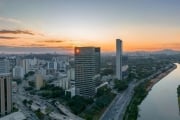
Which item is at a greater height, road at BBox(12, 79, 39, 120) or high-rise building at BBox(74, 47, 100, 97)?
high-rise building at BBox(74, 47, 100, 97)

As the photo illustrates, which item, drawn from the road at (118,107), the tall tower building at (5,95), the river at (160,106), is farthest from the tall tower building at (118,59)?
the tall tower building at (5,95)

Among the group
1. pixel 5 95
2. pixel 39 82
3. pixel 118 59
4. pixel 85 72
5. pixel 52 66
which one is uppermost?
pixel 118 59

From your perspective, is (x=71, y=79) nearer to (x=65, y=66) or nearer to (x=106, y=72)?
(x=106, y=72)

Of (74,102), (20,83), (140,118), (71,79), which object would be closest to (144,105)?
(140,118)

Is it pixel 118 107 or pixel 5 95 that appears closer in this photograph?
pixel 5 95

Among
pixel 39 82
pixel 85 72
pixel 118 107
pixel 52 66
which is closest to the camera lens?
pixel 118 107

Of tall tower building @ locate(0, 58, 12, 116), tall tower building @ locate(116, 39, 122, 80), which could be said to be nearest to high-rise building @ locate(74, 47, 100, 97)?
tall tower building @ locate(0, 58, 12, 116)

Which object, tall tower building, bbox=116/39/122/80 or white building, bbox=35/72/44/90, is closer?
white building, bbox=35/72/44/90

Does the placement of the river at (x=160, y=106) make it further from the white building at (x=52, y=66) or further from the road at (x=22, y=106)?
the white building at (x=52, y=66)

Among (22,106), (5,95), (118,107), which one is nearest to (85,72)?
(118,107)

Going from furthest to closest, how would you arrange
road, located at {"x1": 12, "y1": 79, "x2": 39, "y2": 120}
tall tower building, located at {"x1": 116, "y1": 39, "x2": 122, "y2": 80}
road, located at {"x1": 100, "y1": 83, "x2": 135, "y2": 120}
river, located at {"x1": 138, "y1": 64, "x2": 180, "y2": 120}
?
tall tower building, located at {"x1": 116, "y1": 39, "x2": 122, "y2": 80} → river, located at {"x1": 138, "y1": 64, "x2": 180, "y2": 120} → road, located at {"x1": 12, "y1": 79, "x2": 39, "y2": 120} → road, located at {"x1": 100, "y1": 83, "x2": 135, "y2": 120}

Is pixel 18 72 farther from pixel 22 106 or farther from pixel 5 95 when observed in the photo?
pixel 5 95

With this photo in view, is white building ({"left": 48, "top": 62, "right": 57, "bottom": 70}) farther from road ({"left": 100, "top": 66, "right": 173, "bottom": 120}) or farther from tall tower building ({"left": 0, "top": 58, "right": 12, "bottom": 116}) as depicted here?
tall tower building ({"left": 0, "top": 58, "right": 12, "bottom": 116})
